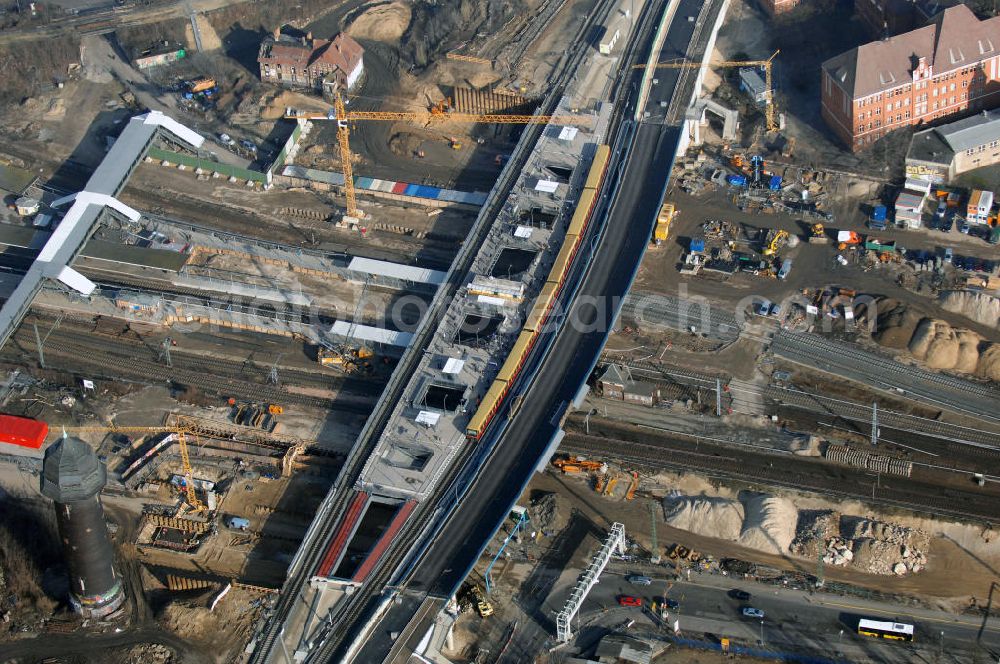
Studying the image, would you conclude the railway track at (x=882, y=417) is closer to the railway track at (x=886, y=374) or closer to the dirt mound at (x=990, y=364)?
the railway track at (x=886, y=374)

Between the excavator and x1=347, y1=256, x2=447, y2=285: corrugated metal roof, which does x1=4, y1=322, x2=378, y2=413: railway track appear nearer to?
the excavator

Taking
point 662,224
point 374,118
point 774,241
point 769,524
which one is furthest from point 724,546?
point 374,118

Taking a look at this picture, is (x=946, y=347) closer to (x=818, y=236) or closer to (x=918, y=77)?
(x=818, y=236)

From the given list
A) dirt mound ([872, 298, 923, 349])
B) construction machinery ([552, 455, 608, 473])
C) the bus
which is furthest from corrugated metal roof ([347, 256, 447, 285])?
the bus

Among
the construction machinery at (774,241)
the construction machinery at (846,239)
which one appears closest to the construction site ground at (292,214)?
the construction machinery at (774,241)

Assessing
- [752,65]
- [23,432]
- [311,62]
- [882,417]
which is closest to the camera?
[882,417]

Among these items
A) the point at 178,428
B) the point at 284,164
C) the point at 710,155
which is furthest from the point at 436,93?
the point at 178,428

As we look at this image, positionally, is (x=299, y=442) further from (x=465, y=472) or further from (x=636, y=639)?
(x=636, y=639)
